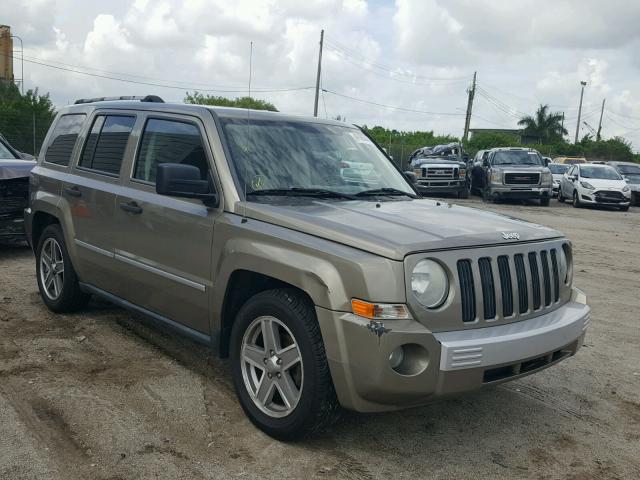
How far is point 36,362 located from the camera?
487 centimetres

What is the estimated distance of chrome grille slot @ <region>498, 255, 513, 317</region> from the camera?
11.7ft

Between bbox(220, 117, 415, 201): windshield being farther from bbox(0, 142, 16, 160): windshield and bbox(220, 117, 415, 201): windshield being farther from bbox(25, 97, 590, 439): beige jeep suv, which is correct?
bbox(0, 142, 16, 160): windshield

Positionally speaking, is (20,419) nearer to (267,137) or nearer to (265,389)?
(265,389)

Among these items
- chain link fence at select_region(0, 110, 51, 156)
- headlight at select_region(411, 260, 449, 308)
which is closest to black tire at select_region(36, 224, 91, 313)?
headlight at select_region(411, 260, 449, 308)

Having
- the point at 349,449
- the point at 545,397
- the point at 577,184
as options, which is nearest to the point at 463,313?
the point at 349,449

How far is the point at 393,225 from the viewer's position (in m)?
3.65

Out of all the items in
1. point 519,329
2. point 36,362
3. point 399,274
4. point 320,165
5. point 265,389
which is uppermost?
point 320,165

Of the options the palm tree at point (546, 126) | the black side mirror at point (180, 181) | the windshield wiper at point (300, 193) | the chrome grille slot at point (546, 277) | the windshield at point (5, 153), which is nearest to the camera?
the chrome grille slot at point (546, 277)

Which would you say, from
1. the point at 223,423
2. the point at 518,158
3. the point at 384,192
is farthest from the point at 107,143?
the point at 518,158

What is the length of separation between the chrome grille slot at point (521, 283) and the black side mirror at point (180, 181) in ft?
6.05

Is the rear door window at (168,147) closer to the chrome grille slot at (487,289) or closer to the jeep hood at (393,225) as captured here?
the jeep hood at (393,225)

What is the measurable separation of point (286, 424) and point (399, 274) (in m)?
1.05

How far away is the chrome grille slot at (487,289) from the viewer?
347cm

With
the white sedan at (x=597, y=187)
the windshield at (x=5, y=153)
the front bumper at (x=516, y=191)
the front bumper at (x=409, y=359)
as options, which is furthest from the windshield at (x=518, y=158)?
the front bumper at (x=409, y=359)
